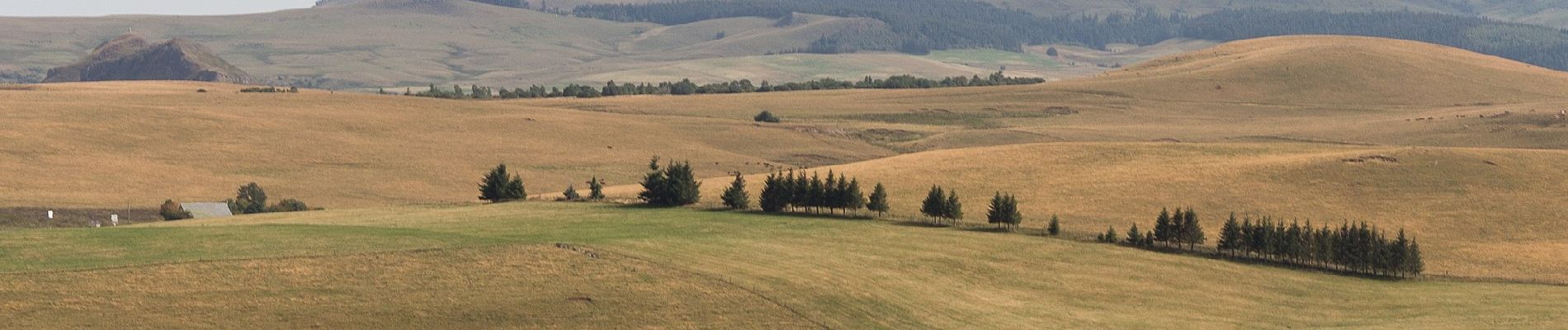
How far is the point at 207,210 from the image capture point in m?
109

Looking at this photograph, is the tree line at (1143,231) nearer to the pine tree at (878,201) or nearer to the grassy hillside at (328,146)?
the pine tree at (878,201)

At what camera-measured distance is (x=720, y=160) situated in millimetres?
159250

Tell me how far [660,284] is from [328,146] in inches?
3685

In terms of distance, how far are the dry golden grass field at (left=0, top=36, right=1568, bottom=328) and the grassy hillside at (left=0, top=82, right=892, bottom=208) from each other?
51cm

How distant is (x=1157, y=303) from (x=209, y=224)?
42931mm

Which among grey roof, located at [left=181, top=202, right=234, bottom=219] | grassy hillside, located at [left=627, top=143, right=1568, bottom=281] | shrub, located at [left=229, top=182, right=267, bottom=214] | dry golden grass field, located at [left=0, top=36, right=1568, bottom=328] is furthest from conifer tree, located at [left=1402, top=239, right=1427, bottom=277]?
shrub, located at [left=229, top=182, right=267, bottom=214]

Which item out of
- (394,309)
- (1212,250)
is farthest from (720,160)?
(394,309)

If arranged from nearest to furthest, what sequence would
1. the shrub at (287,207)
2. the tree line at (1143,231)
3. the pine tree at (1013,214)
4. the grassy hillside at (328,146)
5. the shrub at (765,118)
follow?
the tree line at (1143,231)
the pine tree at (1013,214)
the shrub at (287,207)
the grassy hillside at (328,146)
the shrub at (765,118)

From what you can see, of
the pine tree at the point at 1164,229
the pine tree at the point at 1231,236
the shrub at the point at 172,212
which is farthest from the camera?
the shrub at the point at 172,212

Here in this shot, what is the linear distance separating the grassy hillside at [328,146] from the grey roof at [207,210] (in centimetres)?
655

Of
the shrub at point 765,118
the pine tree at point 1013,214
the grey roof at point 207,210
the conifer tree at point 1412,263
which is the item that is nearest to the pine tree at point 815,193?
the pine tree at point 1013,214

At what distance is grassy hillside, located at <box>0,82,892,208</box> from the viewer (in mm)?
128000

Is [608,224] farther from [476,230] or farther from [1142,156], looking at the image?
[1142,156]

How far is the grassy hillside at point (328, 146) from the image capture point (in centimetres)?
12800
